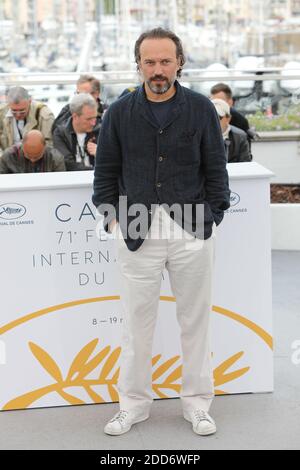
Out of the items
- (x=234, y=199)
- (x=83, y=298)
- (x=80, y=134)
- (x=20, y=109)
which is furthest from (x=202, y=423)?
(x=20, y=109)

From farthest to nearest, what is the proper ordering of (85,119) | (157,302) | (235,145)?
1. (85,119)
2. (235,145)
3. (157,302)

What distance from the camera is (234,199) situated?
459 centimetres

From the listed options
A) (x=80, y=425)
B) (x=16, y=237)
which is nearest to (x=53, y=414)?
(x=80, y=425)

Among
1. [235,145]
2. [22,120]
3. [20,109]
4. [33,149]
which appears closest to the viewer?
[33,149]

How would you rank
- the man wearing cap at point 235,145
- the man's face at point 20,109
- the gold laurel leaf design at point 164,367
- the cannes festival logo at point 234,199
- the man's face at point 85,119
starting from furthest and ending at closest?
the man's face at point 20,109 → the man's face at point 85,119 → the man wearing cap at point 235,145 → the gold laurel leaf design at point 164,367 → the cannes festival logo at point 234,199

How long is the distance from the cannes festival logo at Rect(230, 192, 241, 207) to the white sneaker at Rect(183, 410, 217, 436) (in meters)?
1.02

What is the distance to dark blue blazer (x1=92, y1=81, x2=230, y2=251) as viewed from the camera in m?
4.08

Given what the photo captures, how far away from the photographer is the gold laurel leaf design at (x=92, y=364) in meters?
4.66

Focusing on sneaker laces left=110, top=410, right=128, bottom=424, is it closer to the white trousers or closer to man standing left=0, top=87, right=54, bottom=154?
the white trousers

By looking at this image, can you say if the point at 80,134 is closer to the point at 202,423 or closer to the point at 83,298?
the point at 83,298

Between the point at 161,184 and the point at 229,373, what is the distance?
1204 millimetres

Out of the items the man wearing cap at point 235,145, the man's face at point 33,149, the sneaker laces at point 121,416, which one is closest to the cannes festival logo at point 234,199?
the sneaker laces at point 121,416

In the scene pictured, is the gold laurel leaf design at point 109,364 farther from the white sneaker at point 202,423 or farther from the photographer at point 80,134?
the photographer at point 80,134

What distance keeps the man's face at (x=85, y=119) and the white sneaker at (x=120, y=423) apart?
361cm
